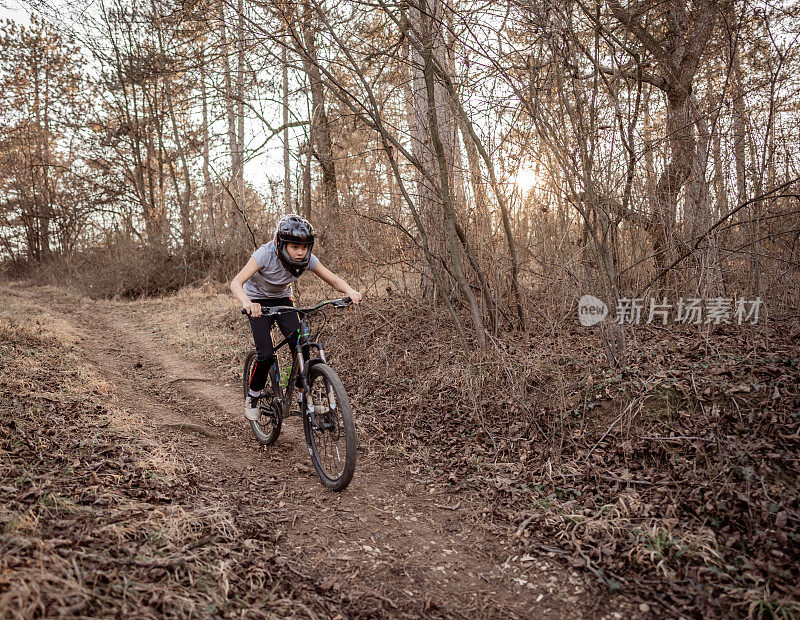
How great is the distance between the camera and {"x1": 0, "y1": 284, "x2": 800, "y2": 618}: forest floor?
248 centimetres

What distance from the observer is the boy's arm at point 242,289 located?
12.8 feet

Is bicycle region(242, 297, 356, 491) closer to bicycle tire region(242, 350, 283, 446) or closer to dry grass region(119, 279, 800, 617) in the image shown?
bicycle tire region(242, 350, 283, 446)

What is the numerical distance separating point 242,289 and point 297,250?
61cm

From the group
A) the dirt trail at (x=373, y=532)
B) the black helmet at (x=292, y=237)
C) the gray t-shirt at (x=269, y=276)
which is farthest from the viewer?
the gray t-shirt at (x=269, y=276)

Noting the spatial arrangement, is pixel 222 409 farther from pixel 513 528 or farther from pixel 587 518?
pixel 587 518

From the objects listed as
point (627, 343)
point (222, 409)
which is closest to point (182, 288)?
point (222, 409)

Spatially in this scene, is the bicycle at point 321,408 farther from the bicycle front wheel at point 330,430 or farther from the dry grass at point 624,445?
the dry grass at point 624,445

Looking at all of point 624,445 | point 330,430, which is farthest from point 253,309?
point 624,445

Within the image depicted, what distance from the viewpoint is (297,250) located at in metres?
4.39

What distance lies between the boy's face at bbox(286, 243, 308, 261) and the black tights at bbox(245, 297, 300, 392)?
550 millimetres

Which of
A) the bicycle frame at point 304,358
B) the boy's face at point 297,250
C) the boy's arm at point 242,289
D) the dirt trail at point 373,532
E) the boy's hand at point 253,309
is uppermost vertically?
the boy's face at point 297,250

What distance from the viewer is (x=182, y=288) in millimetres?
15797

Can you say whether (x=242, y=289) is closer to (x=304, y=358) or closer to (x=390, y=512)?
(x=304, y=358)

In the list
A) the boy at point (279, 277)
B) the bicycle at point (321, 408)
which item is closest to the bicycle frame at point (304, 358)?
the bicycle at point (321, 408)
